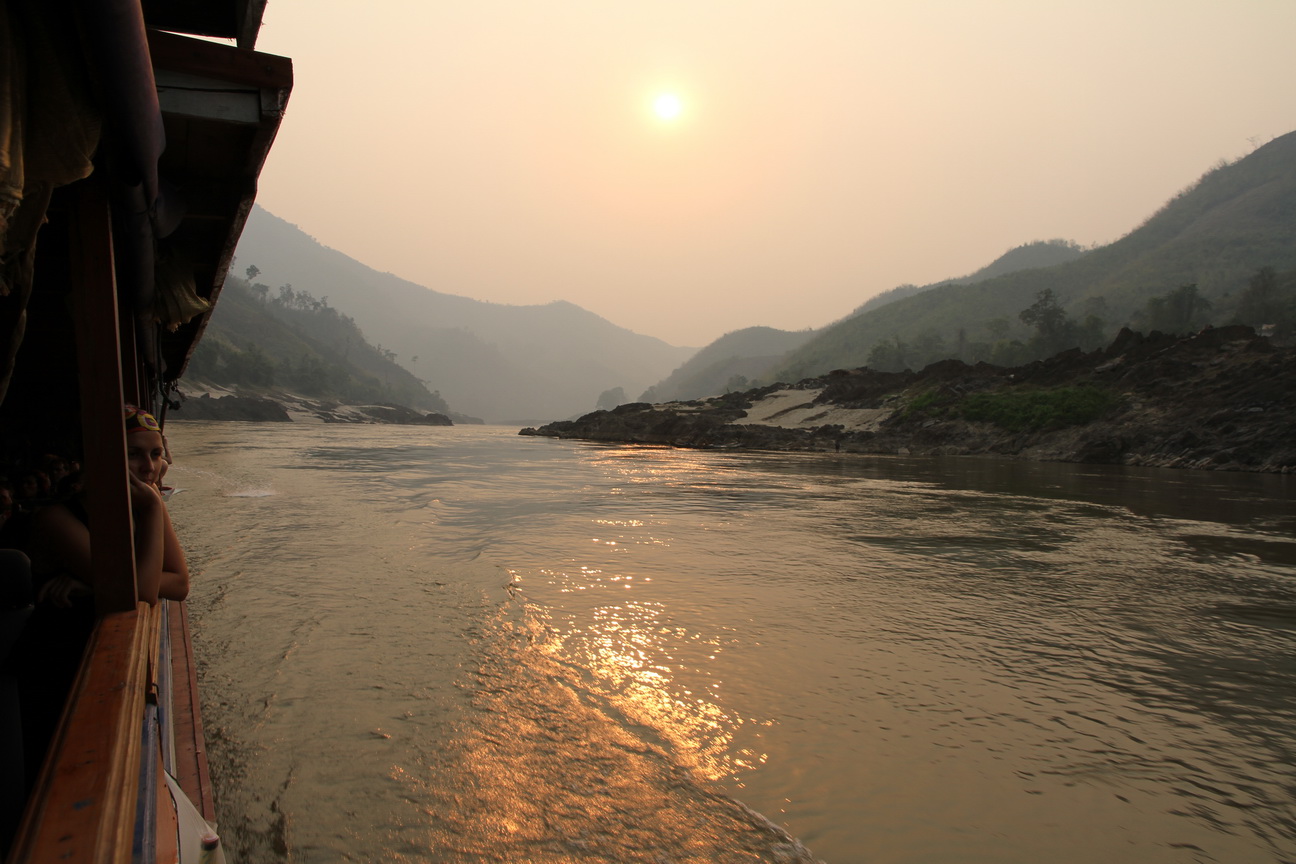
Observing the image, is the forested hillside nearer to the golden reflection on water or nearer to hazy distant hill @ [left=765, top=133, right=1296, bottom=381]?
the golden reflection on water

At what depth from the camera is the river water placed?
2.89 metres

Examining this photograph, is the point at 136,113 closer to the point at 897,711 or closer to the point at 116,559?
the point at 116,559

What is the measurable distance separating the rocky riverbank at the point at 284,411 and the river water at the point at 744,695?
54.6m

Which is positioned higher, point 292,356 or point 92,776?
point 292,356

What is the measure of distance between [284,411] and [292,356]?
48.9 meters

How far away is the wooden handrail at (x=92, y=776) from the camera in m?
1.40

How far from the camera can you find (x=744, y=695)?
421cm

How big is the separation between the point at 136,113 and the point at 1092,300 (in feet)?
379

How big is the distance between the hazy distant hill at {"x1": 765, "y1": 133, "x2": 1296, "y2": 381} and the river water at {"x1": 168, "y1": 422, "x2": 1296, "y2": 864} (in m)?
88.7

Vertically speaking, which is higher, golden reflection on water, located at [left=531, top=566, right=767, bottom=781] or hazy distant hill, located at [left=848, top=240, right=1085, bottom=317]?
hazy distant hill, located at [left=848, top=240, right=1085, bottom=317]

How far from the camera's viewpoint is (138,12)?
6.17ft

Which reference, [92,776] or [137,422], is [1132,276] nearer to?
[137,422]

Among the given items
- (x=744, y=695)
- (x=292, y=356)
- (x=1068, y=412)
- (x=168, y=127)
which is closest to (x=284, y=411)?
(x=292, y=356)

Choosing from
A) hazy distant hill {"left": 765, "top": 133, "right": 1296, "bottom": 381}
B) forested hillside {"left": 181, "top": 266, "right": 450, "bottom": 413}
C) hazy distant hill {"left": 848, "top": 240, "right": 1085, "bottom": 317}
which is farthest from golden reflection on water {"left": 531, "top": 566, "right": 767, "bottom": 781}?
hazy distant hill {"left": 848, "top": 240, "right": 1085, "bottom": 317}
